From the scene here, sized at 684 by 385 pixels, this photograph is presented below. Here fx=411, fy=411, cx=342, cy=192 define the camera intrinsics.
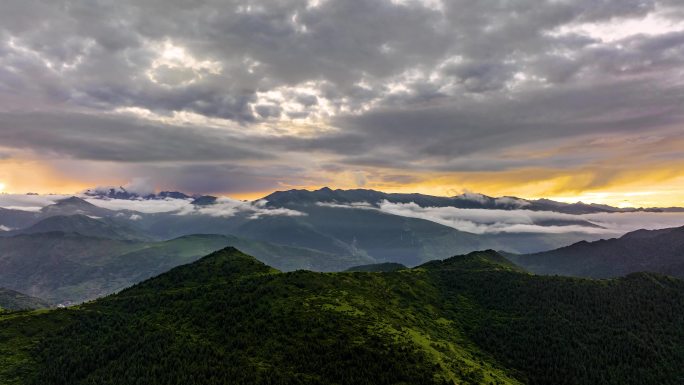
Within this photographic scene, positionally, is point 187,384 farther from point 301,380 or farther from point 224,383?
point 301,380

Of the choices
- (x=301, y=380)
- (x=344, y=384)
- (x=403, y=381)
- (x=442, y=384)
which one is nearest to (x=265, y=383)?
(x=301, y=380)

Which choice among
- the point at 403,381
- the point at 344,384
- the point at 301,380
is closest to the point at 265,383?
the point at 301,380

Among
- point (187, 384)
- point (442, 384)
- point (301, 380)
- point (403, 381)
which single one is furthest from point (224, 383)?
point (442, 384)

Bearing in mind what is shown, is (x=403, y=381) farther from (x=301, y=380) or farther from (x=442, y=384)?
A: (x=301, y=380)

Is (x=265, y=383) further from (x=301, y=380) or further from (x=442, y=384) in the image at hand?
(x=442, y=384)

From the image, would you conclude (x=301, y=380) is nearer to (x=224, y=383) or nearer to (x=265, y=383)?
(x=265, y=383)
